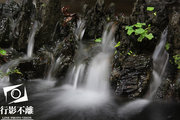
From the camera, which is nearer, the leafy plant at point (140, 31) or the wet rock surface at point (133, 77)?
the wet rock surface at point (133, 77)

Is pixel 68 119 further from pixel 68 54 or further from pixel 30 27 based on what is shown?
pixel 30 27

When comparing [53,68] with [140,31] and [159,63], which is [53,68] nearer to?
[140,31]

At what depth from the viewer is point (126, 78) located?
169 inches

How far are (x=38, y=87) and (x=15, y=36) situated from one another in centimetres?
300

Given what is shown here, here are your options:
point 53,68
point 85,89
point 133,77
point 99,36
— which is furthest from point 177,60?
point 99,36

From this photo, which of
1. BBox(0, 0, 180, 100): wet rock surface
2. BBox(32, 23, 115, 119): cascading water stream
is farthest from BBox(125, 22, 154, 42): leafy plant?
BBox(32, 23, 115, 119): cascading water stream

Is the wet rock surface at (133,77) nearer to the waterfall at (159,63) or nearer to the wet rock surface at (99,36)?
the wet rock surface at (99,36)

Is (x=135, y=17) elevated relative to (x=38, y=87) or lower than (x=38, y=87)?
elevated

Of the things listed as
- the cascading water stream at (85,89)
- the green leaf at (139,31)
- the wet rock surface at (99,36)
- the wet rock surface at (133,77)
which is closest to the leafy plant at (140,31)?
the green leaf at (139,31)

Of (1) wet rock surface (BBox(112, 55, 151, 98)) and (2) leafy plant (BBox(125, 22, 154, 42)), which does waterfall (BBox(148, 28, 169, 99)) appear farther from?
(2) leafy plant (BBox(125, 22, 154, 42))

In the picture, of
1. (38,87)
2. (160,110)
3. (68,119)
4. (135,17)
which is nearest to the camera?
(68,119)

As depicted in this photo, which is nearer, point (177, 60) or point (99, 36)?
point (177, 60)

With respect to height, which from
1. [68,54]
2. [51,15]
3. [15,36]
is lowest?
[68,54]

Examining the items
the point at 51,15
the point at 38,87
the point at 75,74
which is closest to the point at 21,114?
the point at 38,87
